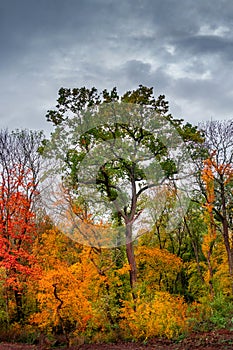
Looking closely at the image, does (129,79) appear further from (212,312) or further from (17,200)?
(212,312)

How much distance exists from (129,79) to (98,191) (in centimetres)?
601

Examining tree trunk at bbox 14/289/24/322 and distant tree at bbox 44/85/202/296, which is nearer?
distant tree at bbox 44/85/202/296

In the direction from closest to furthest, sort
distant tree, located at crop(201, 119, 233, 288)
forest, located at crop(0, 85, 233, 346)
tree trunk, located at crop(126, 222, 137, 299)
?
forest, located at crop(0, 85, 233, 346) → tree trunk, located at crop(126, 222, 137, 299) → distant tree, located at crop(201, 119, 233, 288)

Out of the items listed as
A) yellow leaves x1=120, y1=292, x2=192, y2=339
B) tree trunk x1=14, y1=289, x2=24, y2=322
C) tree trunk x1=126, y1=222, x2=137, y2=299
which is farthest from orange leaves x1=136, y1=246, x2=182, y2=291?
tree trunk x1=14, y1=289, x2=24, y2=322

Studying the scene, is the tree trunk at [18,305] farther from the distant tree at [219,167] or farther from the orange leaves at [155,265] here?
the distant tree at [219,167]

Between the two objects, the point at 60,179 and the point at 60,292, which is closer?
the point at 60,292

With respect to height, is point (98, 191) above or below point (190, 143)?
below

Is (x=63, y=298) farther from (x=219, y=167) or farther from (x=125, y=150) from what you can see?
(x=219, y=167)

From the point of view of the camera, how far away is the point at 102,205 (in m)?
18.4

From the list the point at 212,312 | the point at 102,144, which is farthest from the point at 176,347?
the point at 102,144

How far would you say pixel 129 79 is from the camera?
20.1m

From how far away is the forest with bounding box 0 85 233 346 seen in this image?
15922 mm

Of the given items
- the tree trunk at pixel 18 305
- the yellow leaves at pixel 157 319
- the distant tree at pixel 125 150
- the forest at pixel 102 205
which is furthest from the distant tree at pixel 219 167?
the tree trunk at pixel 18 305

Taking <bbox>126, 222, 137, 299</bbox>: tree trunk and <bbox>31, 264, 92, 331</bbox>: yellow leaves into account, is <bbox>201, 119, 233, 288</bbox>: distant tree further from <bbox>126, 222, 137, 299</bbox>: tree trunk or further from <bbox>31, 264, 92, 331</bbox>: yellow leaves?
<bbox>31, 264, 92, 331</bbox>: yellow leaves
